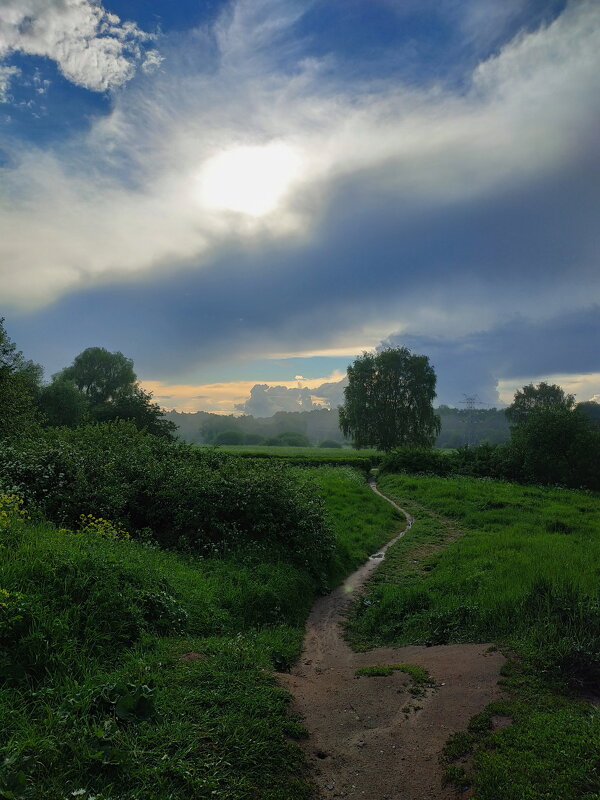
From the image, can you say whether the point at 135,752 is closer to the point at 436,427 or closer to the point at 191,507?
the point at 191,507

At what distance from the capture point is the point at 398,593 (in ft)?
35.8

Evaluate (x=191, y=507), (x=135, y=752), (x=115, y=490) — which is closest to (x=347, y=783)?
(x=135, y=752)

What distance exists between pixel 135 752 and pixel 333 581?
899 centimetres

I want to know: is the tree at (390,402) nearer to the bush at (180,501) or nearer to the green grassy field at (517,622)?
the green grassy field at (517,622)

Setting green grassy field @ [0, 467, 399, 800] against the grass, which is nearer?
green grassy field @ [0, 467, 399, 800]

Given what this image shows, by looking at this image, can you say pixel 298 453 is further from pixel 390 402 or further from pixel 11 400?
pixel 11 400

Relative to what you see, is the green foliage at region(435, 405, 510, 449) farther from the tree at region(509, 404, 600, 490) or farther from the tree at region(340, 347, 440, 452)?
the tree at region(509, 404, 600, 490)

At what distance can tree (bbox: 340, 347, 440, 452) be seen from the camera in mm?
62281

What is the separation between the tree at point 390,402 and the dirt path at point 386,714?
54841mm

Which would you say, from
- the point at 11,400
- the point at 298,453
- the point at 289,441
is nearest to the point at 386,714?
the point at 11,400

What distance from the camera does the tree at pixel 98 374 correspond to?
77.7 metres

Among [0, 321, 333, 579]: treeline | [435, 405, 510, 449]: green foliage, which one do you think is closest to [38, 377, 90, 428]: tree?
[0, 321, 333, 579]: treeline

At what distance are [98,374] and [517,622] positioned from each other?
79023 millimetres

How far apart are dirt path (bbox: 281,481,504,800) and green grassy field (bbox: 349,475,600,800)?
306 mm
